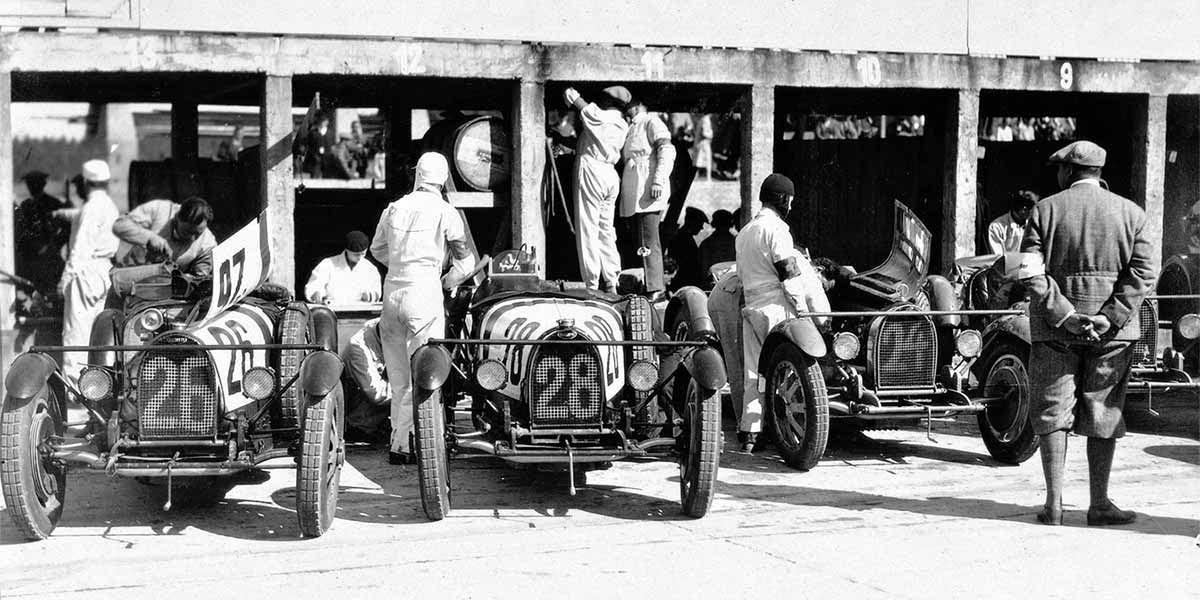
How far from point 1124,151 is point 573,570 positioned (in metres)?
10.3

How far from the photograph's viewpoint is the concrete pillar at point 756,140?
39.4 feet

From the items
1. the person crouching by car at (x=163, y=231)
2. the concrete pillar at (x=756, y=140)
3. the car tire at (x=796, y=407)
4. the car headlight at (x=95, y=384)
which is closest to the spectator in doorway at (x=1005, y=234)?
the concrete pillar at (x=756, y=140)

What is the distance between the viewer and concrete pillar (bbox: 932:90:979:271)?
1265cm

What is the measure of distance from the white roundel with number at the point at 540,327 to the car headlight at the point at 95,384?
6.73 feet

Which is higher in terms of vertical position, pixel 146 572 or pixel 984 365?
pixel 984 365

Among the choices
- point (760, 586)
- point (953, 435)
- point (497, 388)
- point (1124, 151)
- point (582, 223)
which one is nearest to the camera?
point (760, 586)

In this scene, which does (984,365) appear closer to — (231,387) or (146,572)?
(231,387)

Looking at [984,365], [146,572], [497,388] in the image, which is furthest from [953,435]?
[146,572]

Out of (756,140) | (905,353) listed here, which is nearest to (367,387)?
(905,353)

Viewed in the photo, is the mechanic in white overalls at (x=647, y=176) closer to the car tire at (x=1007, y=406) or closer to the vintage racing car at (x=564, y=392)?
the car tire at (x=1007, y=406)

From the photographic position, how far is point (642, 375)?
7367 millimetres

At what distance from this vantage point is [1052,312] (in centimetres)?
698

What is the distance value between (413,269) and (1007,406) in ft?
13.0

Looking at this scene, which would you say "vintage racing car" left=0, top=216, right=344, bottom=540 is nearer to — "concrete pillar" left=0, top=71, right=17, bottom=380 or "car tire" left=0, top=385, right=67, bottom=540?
"car tire" left=0, top=385, right=67, bottom=540
